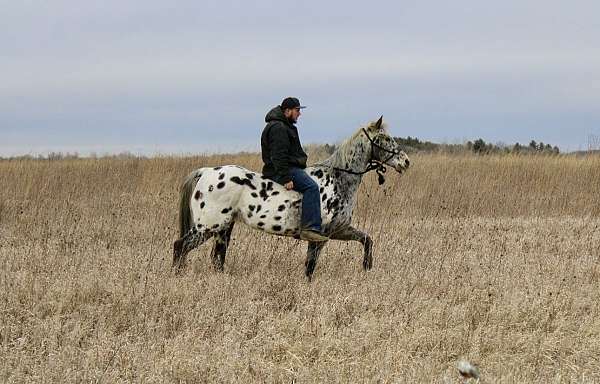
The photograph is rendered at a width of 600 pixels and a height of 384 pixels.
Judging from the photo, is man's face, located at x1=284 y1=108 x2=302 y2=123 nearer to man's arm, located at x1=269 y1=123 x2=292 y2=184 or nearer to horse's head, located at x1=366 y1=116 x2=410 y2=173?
man's arm, located at x1=269 y1=123 x2=292 y2=184

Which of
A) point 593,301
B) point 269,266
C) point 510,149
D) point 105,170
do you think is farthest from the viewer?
point 510,149

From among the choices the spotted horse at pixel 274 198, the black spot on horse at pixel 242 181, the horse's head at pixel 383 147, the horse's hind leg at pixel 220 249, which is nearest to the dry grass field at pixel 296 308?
the horse's hind leg at pixel 220 249

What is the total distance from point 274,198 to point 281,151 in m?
0.56

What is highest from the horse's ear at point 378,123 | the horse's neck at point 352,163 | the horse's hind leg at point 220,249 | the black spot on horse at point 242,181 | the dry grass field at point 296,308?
the horse's ear at point 378,123

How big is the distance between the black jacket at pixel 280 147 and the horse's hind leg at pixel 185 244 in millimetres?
1019

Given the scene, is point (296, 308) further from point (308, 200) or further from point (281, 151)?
point (281, 151)

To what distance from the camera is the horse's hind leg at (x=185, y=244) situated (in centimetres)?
815

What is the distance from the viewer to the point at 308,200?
312 inches

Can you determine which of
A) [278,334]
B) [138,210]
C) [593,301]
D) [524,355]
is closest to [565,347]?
[524,355]

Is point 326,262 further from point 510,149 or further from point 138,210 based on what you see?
point 510,149

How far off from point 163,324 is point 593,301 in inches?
180

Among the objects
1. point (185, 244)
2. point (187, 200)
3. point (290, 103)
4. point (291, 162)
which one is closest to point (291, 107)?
point (290, 103)

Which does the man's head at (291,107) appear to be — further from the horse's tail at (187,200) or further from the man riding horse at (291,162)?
the horse's tail at (187,200)

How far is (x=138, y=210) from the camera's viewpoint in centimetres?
1487
